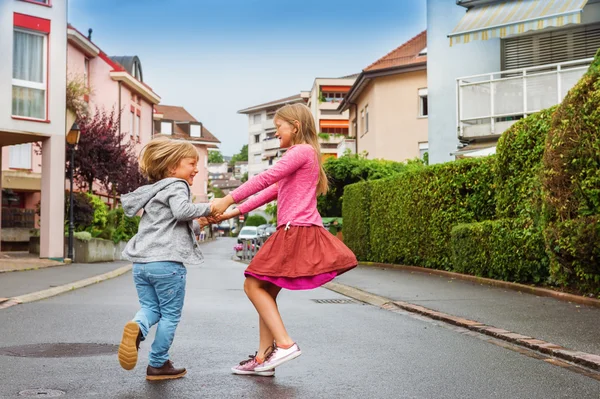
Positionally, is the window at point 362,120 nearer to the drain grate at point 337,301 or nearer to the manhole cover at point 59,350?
the drain grate at point 337,301

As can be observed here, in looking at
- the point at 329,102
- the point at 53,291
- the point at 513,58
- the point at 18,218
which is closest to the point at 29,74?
the point at 53,291

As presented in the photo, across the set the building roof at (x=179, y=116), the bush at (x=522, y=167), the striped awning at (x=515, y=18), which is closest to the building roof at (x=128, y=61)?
the building roof at (x=179, y=116)

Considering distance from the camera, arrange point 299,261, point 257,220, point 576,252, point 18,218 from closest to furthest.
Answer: point 299,261 < point 576,252 < point 18,218 < point 257,220

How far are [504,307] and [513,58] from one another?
561 inches

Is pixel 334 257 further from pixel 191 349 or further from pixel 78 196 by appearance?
pixel 78 196

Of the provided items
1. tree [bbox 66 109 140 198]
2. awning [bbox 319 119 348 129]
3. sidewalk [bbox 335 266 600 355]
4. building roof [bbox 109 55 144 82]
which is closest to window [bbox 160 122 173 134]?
awning [bbox 319 119 348 129]

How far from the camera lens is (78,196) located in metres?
27.9

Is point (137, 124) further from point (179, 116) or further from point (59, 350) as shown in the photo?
point (59, 350)

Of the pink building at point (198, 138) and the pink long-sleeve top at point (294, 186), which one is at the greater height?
the pink building at point (198, 138)

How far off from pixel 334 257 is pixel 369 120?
38.9 meters

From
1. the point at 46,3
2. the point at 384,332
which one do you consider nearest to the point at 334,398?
the point at 384,332

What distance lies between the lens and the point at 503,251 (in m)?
13.4

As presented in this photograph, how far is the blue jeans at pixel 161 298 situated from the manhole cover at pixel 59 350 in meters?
1.18

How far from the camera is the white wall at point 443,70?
25.2 meters
